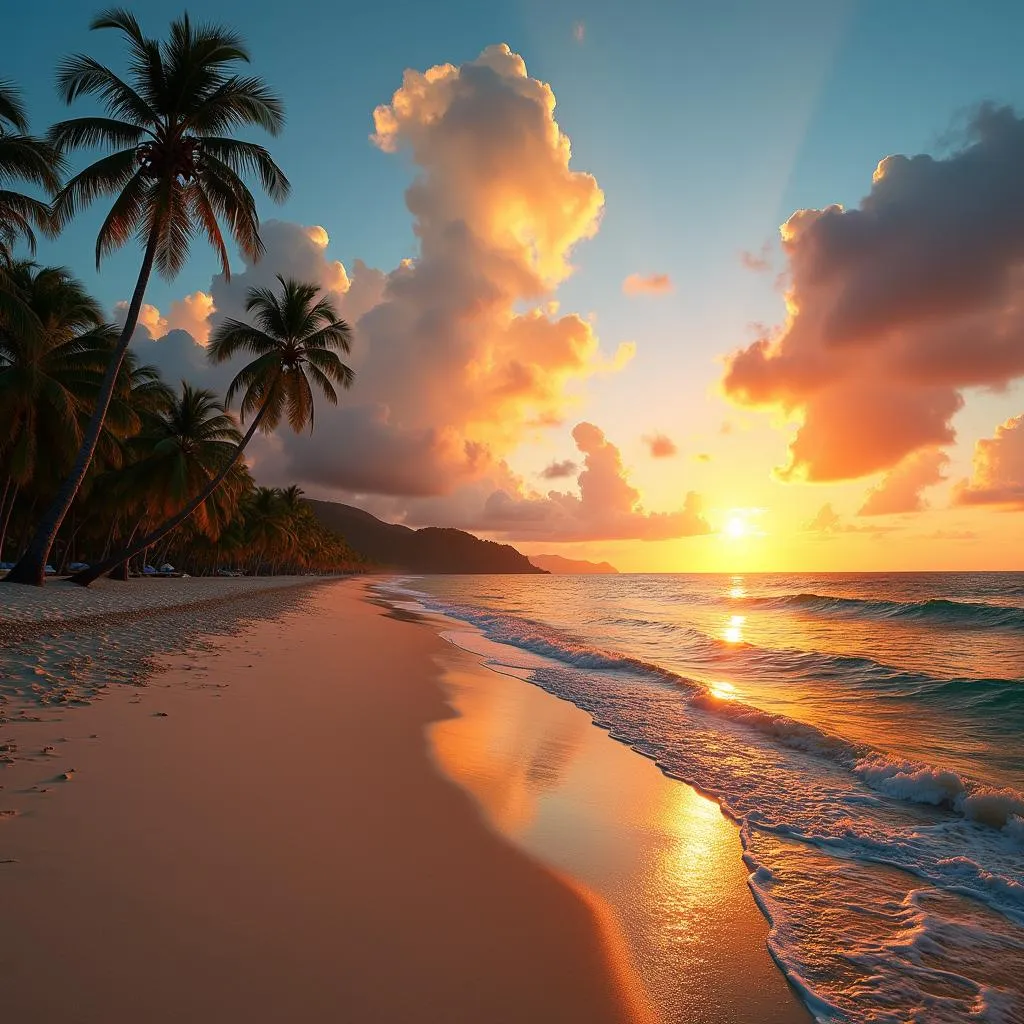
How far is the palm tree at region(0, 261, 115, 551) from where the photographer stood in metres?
20.7

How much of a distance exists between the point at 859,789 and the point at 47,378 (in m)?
27.3

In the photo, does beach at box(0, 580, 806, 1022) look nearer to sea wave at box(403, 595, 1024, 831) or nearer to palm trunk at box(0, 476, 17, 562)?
sea wave at box(403, 595, 1024, 831)

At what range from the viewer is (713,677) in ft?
46.1

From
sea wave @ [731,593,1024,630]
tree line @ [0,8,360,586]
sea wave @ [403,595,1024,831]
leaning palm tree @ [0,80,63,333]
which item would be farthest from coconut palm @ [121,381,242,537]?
sea wave @ [731,593,1024,630]

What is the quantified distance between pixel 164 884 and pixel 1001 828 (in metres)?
7.38

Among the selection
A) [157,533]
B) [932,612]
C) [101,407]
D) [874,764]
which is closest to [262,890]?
[874,764]

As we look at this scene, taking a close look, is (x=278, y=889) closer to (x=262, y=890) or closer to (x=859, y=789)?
(x=262, y=890)

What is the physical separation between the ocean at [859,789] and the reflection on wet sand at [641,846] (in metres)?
0.23

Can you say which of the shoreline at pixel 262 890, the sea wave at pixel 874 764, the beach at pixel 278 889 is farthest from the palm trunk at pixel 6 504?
the sea wave at pixel 874 764

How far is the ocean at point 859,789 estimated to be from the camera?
338 cm

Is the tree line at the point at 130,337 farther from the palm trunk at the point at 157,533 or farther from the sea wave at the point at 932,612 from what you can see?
the sea wave at the point at 932,612

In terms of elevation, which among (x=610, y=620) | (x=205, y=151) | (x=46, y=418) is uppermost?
(x=205, y=151)

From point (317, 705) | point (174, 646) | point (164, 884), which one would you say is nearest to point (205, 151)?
point (174, 646)

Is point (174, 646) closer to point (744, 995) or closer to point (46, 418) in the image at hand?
point (744, 995)
